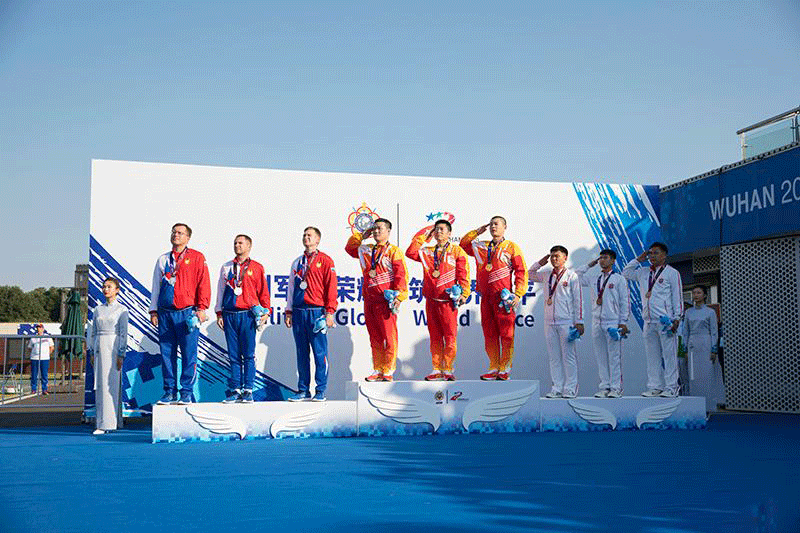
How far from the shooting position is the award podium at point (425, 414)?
7133mm

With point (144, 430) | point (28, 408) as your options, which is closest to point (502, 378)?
point (144, 430)

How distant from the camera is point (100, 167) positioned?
8.49 m

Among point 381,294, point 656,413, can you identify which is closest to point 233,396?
point 381,294

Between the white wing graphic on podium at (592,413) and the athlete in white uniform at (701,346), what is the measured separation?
1.95 m

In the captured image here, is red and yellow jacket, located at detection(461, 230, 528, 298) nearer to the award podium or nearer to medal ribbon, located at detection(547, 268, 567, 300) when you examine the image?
medal ribbon, located at detection(547, 268, 567, 300)

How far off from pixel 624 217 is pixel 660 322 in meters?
2.27

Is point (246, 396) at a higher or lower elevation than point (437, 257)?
lower

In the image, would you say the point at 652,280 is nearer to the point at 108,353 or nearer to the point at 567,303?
the point at 567,303

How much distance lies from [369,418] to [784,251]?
632 centimetres

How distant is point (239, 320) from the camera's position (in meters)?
7.57

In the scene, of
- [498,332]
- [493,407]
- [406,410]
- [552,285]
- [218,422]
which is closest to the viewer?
[218,422]

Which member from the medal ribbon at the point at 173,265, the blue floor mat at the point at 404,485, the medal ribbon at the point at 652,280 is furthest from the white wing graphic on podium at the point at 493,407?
the medal ribbon at the point at 173,265

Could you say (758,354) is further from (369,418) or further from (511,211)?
(369,418)

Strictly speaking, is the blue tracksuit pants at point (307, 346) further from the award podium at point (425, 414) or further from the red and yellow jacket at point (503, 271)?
the red and yellow jacket at point (503, 271)
